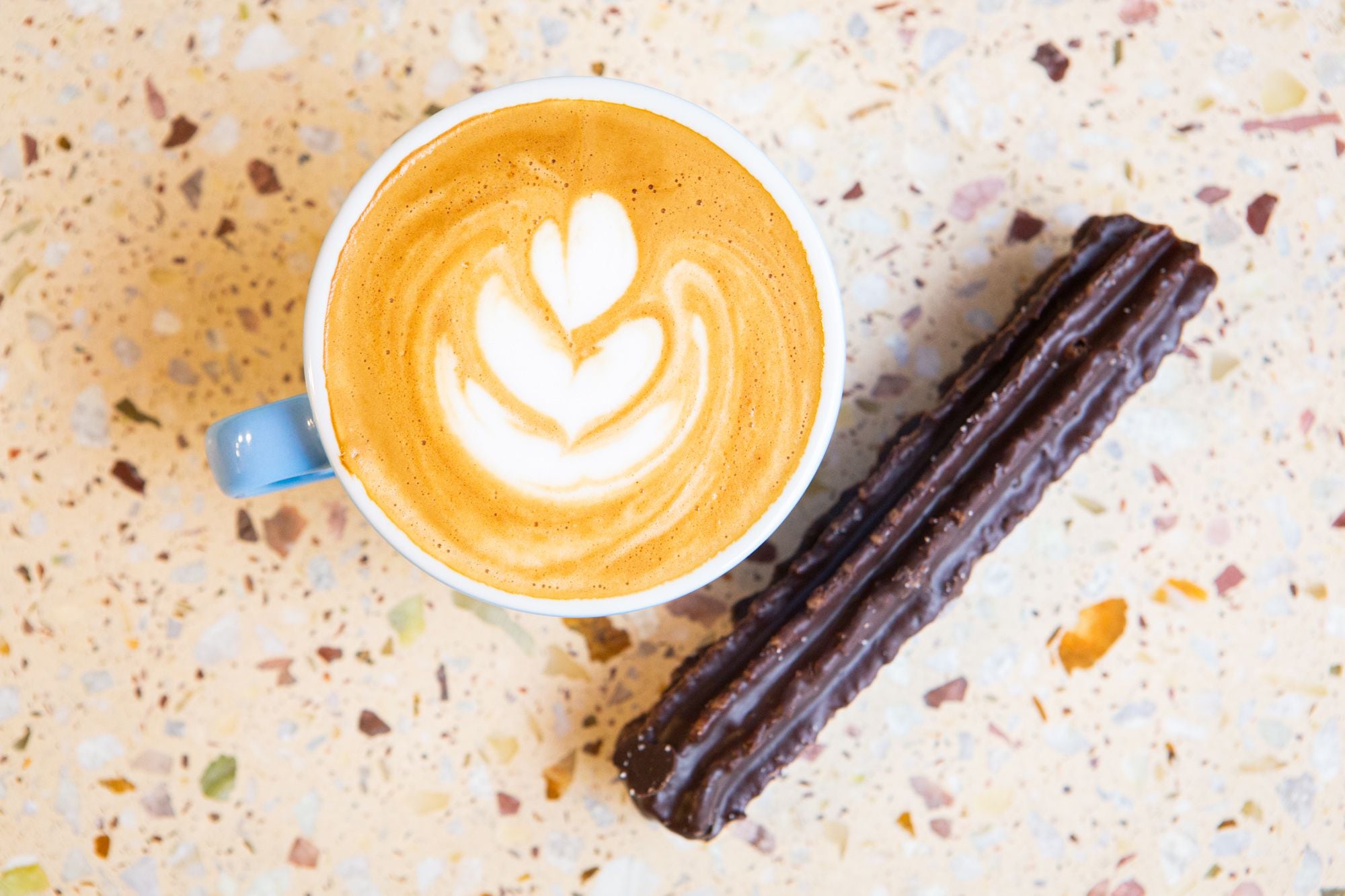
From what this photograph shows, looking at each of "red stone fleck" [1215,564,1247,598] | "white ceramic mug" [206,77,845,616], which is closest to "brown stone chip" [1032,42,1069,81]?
"white ceramic mug" [206,77,845,616]

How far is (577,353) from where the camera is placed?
80 centimetres

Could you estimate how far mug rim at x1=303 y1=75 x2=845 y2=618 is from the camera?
0.76 meters

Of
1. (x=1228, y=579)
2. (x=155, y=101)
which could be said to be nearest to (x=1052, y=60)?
(x=1228, y=579)

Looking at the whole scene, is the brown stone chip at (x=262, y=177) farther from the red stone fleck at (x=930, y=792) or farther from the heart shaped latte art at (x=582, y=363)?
the red stone fleck at (x=930, y=792)

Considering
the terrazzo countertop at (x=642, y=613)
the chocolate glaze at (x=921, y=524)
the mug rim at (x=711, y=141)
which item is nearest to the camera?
the mug rim at (x=711, y=141)

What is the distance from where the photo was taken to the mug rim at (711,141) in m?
0.76

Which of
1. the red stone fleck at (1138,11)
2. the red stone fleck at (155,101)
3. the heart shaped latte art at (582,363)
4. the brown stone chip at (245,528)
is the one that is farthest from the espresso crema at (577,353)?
the red stone fleck at (1138,11)

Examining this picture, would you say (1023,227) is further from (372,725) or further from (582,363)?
(372,725)

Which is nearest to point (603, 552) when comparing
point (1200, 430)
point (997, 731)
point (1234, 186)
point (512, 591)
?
point (512, 591)

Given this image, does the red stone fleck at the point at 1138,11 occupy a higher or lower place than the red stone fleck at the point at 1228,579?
higher

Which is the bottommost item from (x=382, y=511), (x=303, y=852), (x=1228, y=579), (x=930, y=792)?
(x=303, y=852)

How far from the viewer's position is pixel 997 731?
1052 mm

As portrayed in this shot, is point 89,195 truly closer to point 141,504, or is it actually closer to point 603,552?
point 141,504

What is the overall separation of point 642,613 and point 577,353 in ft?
1.14
